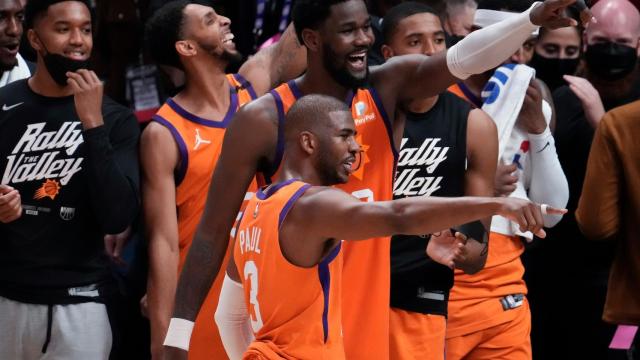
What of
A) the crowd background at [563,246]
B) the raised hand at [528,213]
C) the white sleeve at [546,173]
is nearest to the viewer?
the raised hand at [528,213]

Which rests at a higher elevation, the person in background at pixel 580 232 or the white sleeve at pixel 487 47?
the white sleeve at pixel 487 47

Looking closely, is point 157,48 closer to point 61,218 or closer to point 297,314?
point 61,218

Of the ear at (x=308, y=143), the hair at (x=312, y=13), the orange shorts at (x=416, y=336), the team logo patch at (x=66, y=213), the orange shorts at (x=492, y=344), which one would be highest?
the hair at (x=312, y=13)

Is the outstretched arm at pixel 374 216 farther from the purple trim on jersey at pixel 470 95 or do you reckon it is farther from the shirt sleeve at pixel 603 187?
the purple trim on jersey at pixel 470 95

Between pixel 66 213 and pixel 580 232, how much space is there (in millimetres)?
2507

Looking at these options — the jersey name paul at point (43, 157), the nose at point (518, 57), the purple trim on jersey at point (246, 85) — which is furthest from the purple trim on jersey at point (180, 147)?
the nose at point (518, 57)

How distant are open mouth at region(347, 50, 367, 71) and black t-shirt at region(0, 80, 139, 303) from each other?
130 centimetres

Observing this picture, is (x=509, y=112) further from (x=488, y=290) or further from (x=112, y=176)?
(x=112, y=176)

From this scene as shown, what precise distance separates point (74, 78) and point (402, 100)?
1478 mm

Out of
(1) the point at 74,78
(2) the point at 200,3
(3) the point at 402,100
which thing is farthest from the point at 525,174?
(1) the point at 74,78

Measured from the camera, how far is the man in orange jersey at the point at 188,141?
17.5 ft

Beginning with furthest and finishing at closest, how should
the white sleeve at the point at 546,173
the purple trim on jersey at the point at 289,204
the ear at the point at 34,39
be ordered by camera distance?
1. the white sleeve at the point at 546,173
2. the ear at the point at 34,39
3. the purple trim on jersey at the point at 289,204

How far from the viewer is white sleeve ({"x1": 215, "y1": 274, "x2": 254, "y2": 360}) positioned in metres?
4.42

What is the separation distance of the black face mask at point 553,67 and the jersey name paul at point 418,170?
1613 mm
